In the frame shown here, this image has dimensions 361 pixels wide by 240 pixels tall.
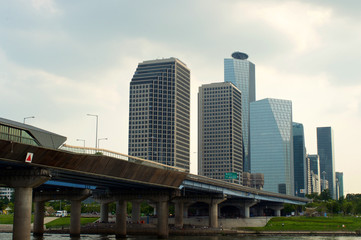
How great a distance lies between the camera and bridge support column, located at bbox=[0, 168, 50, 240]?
62188mm

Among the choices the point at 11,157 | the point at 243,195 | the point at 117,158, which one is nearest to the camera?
the point at 11,157

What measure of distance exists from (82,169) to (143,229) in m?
48.5

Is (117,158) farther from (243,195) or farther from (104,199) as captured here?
(243,195)

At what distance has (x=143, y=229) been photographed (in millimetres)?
117875

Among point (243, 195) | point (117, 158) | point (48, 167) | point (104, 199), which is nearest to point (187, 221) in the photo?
point (243, 195)

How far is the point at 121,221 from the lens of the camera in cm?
10681

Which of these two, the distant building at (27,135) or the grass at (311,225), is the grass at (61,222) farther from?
the distant building at (27,135)

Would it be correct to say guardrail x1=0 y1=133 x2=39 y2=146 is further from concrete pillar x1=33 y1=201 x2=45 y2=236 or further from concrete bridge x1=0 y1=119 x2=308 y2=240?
concrete pillar x1=33 y1=201 x2=45 y2=236

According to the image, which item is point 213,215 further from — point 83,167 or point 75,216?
point 83,167

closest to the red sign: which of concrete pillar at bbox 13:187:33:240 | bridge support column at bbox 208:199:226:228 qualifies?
concrete pillar at bbox 13:187:33:240

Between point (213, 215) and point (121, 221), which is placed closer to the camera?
point (121, 221)

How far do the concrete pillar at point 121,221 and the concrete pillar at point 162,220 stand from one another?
26.8ft

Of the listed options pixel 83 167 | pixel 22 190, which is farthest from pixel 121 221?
pixel 22 190

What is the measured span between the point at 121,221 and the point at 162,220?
9.51 metres
